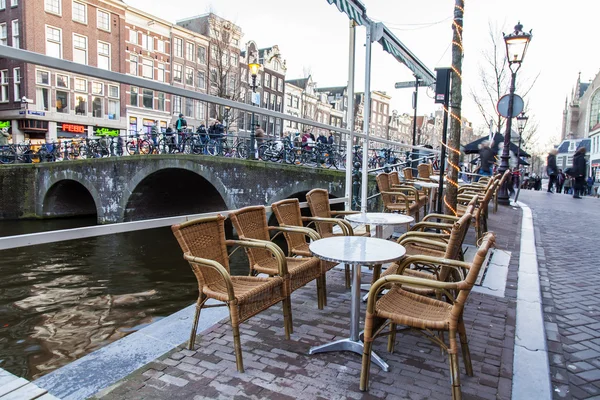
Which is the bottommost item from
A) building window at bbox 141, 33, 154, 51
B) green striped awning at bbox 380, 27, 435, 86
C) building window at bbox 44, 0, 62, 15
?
green striped awning at bbox 380, 27, 435, 86

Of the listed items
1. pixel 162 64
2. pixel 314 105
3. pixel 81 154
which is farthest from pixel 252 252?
pixel 314 105

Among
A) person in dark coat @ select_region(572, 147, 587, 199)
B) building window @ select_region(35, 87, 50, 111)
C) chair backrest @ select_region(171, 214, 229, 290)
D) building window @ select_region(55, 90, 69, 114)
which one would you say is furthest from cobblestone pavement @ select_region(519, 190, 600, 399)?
building window @ select_region(55, 90, 69, 114)

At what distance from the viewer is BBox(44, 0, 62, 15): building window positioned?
25.4 metres

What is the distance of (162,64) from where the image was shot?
1249 inches

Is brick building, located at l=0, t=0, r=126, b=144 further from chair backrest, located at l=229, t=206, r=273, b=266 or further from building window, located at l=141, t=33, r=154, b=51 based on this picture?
chair backrest, located at l=229, t=206, r=273, b=266

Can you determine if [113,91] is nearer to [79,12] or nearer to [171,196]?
[79,12]

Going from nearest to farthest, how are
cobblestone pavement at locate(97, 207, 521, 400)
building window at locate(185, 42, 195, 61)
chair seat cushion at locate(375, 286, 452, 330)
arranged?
chair seat cushion at locate(375, 286, 452, 330)
cobblestone pavement at locate(97, 207, 521, 400)
building window at locate(185, 42, 195, 61)

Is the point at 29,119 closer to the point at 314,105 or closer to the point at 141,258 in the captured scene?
the point at 141,258

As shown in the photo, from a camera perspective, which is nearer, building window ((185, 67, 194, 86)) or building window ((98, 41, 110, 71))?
building window ((98, 41, 110, 71))

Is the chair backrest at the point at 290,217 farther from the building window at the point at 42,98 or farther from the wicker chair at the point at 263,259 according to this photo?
the building window at the point at 42,98

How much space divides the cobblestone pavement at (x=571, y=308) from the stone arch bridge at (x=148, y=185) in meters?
6.43

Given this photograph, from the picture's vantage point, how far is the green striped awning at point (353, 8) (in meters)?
3.69

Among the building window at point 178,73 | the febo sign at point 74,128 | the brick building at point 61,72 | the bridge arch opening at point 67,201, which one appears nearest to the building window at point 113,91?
the brick building at point 61,72

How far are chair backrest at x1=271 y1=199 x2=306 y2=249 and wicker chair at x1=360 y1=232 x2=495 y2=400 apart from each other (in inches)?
47.7
